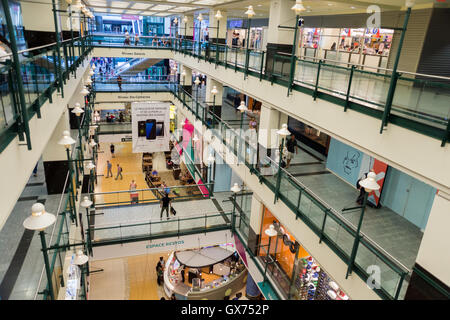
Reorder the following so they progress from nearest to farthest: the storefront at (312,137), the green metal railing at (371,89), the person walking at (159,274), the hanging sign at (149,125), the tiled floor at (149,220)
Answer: the green metal railing at (371,89), the hanging sign at (149,125), the tiled floor at (149,220), the storefront at (312,137), the person walking at (159,274)

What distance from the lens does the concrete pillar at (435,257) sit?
489cm

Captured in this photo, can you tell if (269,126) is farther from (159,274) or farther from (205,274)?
(159,274)

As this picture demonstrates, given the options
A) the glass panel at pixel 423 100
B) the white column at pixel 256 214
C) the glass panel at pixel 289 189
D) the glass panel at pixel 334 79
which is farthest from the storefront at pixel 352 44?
the glass panel at pixel 423 100

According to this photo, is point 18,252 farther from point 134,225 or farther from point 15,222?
point 134,225

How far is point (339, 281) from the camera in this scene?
7074 millimetres

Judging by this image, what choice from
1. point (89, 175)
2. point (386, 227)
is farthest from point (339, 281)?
point (89, 175)

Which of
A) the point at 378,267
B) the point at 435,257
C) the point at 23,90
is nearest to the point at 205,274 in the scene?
the point at 378,267

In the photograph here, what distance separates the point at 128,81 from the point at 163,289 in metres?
16.3

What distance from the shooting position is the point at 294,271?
10.7 meters

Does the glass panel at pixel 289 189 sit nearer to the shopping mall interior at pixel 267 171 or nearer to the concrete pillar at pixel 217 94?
the shopping mall interior at pixel 267 171

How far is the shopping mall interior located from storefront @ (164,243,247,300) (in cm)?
7

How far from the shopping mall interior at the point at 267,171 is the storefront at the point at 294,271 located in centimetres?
5

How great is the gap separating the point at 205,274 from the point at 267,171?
8193 mm

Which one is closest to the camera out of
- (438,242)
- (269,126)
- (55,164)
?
(438,242)
